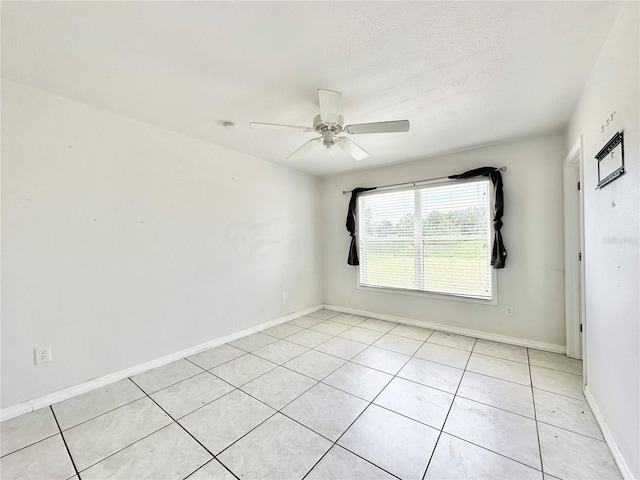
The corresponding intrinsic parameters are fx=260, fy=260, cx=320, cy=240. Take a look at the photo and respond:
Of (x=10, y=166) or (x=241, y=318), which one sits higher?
(x=10, y=166)

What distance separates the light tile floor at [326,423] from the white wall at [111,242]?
0.41 metres

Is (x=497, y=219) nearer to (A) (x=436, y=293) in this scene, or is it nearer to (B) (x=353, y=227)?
(A) (x=436, y=293)

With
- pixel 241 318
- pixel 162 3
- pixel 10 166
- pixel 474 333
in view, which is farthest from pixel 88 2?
pixel 474 333

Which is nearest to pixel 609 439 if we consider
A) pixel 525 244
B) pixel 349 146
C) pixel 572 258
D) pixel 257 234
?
pixel 572 258

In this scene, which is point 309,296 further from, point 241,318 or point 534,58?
point 534,58

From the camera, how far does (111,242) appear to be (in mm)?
2363

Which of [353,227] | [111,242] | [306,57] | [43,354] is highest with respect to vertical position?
[306,57]

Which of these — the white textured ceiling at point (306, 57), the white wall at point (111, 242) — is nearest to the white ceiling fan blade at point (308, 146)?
the white textured ceiling at point (306, 57)

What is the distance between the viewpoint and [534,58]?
1701 millimetres

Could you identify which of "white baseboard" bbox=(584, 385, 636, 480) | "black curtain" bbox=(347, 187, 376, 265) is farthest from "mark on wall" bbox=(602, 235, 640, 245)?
"black curtain" bbox=(347, 187, 376, 265)

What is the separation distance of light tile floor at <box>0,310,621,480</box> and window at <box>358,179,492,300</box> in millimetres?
1066

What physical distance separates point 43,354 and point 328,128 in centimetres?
286

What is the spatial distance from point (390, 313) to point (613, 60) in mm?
3425

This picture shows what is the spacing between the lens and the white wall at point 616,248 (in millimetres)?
1238
